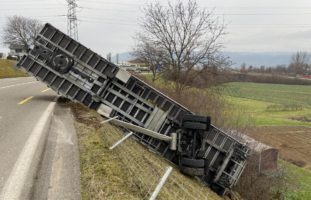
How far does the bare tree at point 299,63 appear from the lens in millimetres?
136988

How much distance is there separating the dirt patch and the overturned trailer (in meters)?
8.63

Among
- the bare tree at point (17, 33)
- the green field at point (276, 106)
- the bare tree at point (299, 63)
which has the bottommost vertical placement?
the bare tree at point (17, 33)

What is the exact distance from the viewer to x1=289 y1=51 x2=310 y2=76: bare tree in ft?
449

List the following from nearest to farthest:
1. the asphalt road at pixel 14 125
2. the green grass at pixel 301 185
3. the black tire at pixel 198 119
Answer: the asphalt road at pixel 14 125 → the black tire at pixel 198 119 → the green grass at pixel 301 185

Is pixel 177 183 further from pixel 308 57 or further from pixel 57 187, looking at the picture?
pixel 308 57

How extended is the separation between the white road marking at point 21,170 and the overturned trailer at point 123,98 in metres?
5.52

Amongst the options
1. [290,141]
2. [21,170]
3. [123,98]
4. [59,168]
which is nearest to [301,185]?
[123,98]

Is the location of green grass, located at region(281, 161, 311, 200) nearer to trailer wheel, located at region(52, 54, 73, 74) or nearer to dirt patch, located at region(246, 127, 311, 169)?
dirt patch, located at region(246, 127, 311, 169)

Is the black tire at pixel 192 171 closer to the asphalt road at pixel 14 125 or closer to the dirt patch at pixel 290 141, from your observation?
the asphalt road at pixel 14 125

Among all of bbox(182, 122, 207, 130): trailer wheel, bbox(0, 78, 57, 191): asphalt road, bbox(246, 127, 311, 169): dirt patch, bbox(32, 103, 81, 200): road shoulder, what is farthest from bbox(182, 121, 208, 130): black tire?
bbox(246, 127, 311, 169): dirt patch

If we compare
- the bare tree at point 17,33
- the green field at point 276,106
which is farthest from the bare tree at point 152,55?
the bare tree at point 17,33

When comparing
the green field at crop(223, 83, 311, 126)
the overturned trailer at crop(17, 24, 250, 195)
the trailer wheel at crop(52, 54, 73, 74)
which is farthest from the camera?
the green field at crop(223, 83, 311, 126)

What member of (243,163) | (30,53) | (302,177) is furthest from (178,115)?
(302,177)

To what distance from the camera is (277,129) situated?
38375mm
